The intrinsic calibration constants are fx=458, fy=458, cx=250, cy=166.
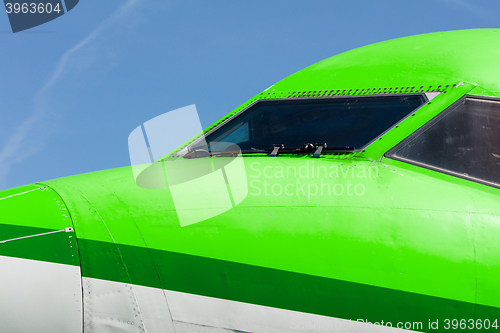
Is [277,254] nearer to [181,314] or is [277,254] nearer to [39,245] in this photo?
[181,314]

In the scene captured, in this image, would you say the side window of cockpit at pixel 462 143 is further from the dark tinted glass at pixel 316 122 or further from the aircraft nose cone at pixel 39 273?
the aircraft nose cone at pixel 39 273

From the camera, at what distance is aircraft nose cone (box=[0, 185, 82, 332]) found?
3.48m

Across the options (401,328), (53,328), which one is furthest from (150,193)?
(401,328)

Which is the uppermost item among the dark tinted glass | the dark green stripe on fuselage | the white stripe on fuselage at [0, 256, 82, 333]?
the dark tinted glass

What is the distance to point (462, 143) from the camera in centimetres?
456

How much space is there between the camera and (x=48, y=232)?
369cm

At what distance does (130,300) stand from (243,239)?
3.35 ft

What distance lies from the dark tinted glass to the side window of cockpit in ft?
1.19

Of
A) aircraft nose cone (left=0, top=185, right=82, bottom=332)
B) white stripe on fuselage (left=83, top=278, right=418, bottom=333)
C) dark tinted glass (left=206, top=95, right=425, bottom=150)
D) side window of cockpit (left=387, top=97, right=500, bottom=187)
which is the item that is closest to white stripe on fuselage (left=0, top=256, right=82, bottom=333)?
aircraft nose cone (left=0, top=185, right=82, bottom=332)

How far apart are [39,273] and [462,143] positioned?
403 cm

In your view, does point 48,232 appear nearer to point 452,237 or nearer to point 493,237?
point 452,237

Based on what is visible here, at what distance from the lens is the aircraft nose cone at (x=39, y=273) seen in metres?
3.48

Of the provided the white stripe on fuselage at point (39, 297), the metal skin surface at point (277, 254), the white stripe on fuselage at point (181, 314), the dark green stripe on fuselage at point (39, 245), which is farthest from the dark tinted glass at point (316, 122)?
the white stripe on fuselage at point (39, 297)

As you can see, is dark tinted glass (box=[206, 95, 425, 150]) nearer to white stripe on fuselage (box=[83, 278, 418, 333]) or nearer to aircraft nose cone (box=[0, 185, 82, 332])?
white stripe on fuselage (box=[83, 278, 418, 333])
